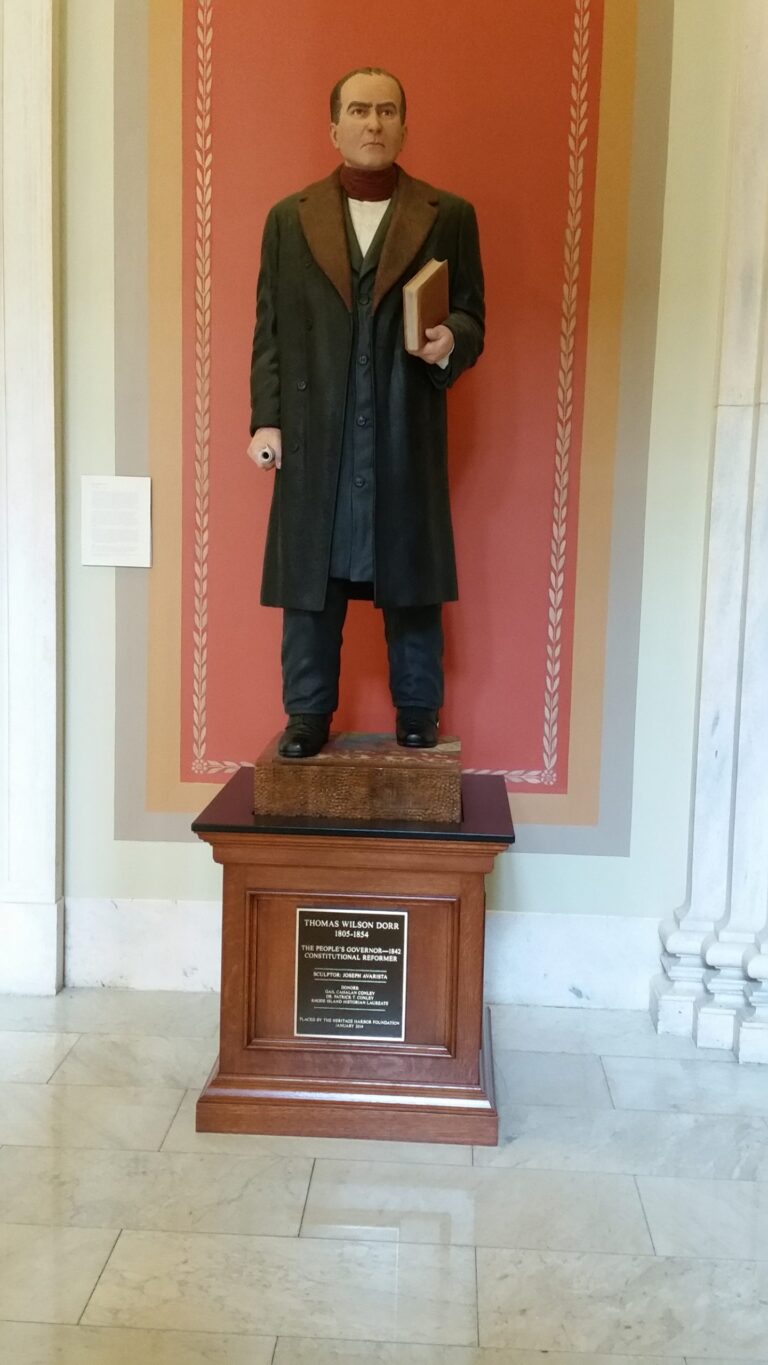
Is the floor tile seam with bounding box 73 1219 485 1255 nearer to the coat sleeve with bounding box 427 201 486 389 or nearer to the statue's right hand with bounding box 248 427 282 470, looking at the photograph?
the statue's right hand with bounding box 248 427 282 470

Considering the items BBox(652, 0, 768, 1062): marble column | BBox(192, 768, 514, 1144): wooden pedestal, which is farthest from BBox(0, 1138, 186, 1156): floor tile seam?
BBox(652, 0, 768, 1062): marble column

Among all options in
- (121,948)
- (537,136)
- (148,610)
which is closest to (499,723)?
(148,610)

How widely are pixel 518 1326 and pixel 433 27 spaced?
2.64 m

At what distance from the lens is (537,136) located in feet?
8.47

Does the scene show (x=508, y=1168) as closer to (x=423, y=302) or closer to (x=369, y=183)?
(x=423, y=302)

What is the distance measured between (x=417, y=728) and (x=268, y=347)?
0.82 meters

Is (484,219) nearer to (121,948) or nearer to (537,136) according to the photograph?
(537,136)

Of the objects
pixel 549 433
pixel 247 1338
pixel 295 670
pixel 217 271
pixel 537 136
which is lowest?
pixel 247 1338

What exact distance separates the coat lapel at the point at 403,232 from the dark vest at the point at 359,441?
0.9 inches

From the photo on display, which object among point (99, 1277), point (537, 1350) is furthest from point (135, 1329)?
point (537, 1350)

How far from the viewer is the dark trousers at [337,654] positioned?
2229 mm

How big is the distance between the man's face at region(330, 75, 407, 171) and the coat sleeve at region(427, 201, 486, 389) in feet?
0.68

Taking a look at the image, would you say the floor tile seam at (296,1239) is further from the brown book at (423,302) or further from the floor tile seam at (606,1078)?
the brown book at (423,302)

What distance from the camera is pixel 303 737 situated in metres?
2.19
